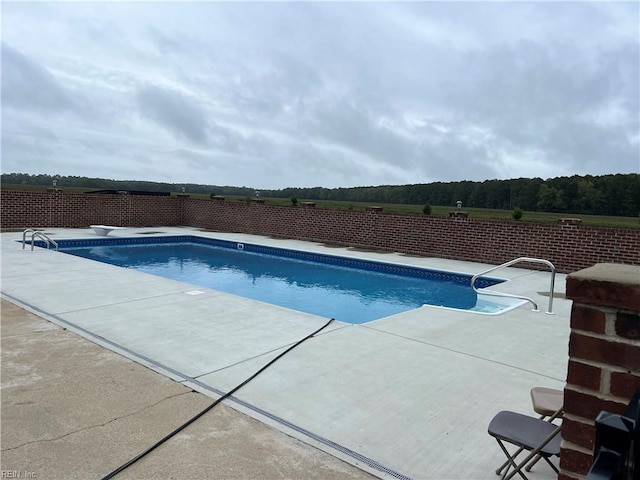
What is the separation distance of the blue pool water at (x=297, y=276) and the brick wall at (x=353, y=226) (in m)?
1.79

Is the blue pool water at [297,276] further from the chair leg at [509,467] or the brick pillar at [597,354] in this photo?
the brick pillar at [597,354]

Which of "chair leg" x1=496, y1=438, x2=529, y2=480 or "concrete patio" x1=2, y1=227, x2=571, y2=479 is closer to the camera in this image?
"chair leg" x1=496, y1=438, x2=529, y2=480

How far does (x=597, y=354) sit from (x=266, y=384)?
2.66 m

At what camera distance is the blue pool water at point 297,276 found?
856cm

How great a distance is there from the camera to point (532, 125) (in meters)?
18.4

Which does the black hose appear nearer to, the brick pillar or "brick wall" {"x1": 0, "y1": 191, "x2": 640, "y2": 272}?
the brick pillar

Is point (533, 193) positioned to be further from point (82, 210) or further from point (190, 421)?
point (82, 210)

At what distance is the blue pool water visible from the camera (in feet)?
28.1

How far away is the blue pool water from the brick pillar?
5.92 m

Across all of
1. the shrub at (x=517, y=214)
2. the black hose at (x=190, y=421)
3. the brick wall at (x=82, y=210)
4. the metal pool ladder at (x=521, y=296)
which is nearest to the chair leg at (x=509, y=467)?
the black hose at (x=190, y=421)

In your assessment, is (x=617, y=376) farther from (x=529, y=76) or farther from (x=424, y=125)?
(x=424, y=125)

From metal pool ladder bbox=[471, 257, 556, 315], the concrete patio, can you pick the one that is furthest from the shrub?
the concrete patio

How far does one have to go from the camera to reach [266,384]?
3584mm

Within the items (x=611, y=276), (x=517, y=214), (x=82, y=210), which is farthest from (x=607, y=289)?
(x=82, y=210)
